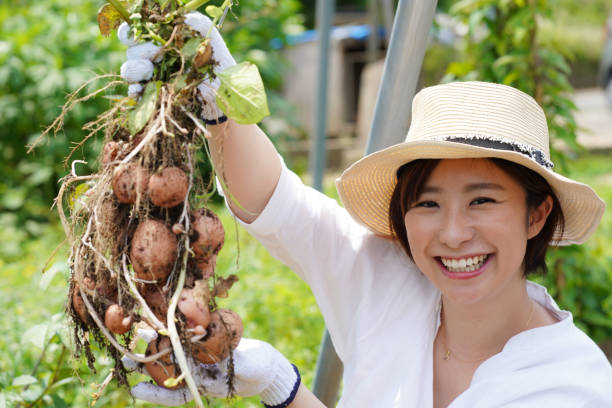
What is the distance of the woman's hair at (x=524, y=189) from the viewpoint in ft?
4.42

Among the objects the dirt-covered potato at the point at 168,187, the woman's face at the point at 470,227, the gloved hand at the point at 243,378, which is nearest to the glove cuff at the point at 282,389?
Answer: the gloved hand at the point at 243,378

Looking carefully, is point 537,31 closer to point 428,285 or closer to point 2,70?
point 428,285

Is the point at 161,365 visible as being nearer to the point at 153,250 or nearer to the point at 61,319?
the point at 153,250

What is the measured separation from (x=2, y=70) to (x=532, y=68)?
3.68m

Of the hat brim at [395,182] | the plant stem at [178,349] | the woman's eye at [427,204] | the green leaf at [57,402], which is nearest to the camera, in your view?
the plant stem at [178,349]

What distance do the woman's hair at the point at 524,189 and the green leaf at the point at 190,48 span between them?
56 centimetres

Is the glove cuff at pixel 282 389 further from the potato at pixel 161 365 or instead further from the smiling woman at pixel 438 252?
the potato at pixel 161 365

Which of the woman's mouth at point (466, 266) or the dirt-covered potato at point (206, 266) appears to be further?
the woman's mouth at point (466, 266)

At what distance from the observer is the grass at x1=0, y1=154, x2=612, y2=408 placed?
5.37ft

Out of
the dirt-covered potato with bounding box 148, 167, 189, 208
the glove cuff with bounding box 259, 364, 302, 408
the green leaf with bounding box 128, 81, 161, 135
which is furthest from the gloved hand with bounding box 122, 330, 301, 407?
the green leaf with bounding box 128, 81, 161, 135

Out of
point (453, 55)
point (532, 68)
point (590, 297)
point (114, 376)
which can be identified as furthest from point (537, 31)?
point (453, 55)

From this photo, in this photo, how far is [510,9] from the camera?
2.78 metres

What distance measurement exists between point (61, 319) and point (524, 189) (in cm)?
116

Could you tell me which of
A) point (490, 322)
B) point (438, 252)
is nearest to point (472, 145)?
point (438, 252)
